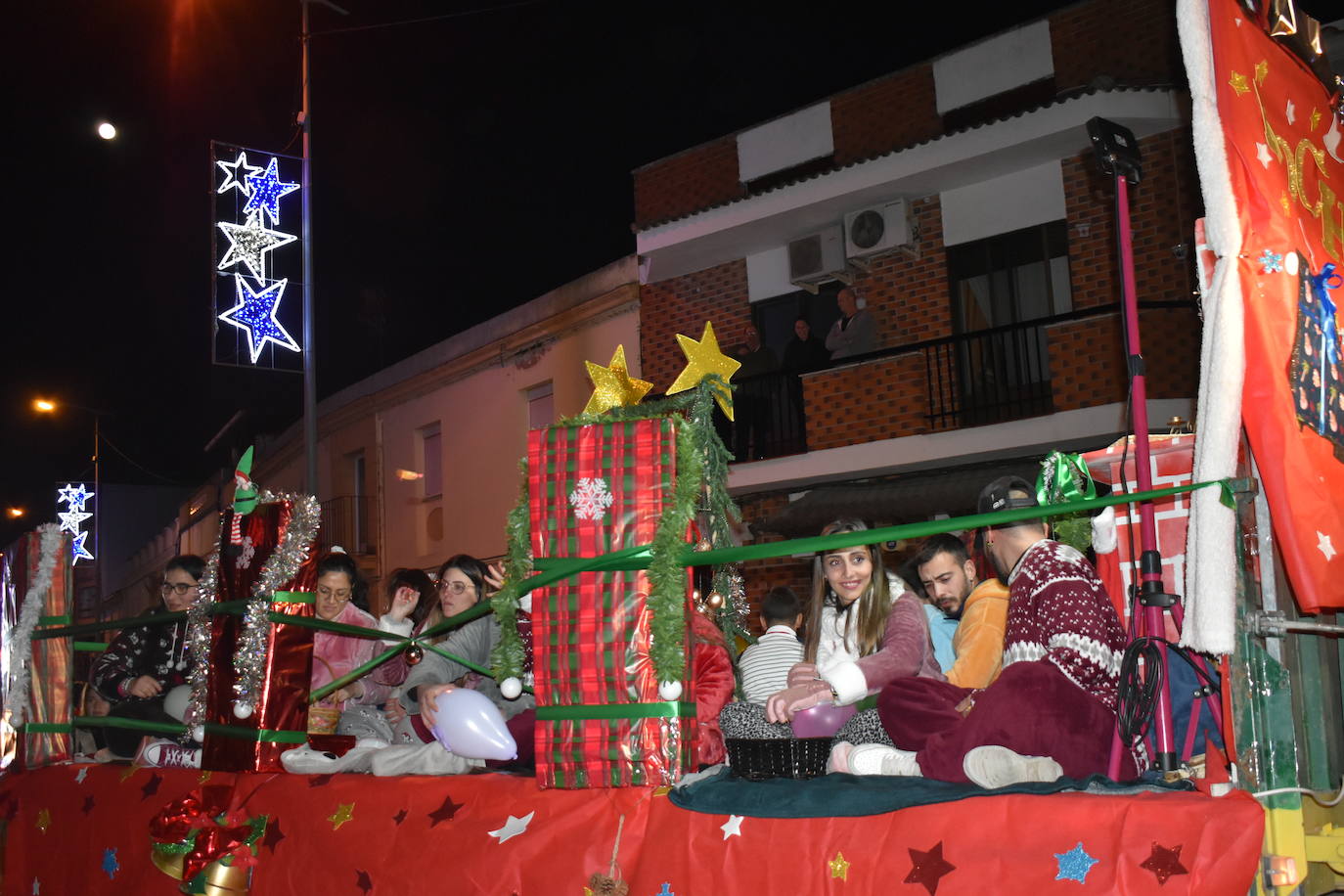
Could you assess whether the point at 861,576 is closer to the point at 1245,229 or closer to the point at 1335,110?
the point at 1245,229

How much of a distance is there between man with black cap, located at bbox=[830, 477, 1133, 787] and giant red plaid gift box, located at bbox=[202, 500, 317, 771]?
2.32 metres

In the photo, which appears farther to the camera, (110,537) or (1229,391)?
(110,537)

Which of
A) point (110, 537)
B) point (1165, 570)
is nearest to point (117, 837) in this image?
point (1165, 570)

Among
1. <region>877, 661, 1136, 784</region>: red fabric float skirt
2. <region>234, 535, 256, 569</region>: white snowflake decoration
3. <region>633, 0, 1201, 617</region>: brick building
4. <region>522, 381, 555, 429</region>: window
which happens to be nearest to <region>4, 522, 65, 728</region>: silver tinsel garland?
<region>234, 535, 256, 569</region>: white snowflake decoration

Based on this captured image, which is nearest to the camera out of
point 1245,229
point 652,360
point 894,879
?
point 894,879

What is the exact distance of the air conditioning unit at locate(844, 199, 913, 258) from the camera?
13.7 meters

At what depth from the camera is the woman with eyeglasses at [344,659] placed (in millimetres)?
5355

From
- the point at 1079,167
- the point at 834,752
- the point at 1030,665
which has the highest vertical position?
the point at 1079,167

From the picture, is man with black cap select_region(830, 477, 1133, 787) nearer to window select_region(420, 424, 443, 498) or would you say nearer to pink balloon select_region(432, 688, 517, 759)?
pink balloon select_region(432, 688, 517, 759)

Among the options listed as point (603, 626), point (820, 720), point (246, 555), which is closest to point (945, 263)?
point (246, 555)

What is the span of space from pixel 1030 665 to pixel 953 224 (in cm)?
1126

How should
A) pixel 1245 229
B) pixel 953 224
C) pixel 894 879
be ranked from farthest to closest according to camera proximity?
pixel 953 224
pixel 1245 229
pixel 894 879

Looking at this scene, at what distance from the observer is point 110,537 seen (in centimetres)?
4450

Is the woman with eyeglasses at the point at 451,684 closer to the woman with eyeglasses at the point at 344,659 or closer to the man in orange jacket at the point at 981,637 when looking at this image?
the woman with eyeglasses at the point at 344,659
